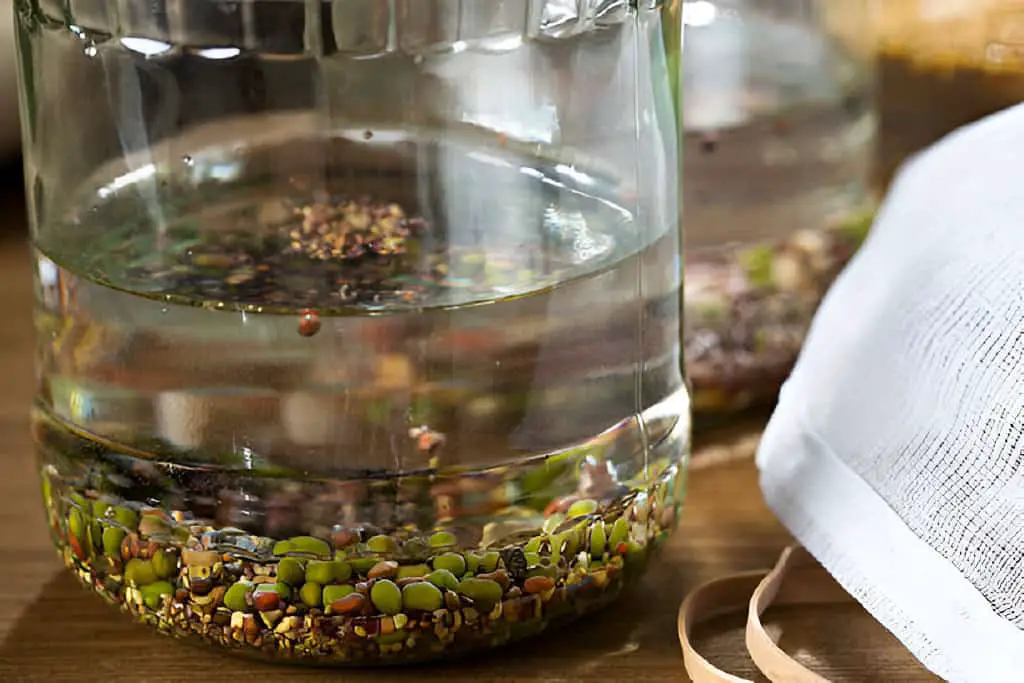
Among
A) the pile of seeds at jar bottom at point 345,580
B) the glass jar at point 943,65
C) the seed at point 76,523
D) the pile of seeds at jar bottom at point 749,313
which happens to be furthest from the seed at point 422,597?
the glass jar at point 943,65

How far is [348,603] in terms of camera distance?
44 centimetres

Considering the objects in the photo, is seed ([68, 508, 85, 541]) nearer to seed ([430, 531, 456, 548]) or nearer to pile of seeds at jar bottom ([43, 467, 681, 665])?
pile of seeds at jar bottom ([43, 467, 681, 665])

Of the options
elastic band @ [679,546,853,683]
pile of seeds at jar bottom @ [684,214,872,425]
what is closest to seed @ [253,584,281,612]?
elastic band @ [679,546,853,683]

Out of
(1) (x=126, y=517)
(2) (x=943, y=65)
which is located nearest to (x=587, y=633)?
(1) (x=126, y=517)

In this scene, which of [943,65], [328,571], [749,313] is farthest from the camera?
[943,65]

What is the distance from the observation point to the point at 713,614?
51 cm

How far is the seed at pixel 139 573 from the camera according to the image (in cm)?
46

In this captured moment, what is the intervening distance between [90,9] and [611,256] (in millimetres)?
169

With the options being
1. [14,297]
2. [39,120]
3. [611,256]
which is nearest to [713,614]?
[611,256]

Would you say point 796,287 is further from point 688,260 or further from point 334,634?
point 334,634

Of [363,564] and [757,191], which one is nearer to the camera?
[363,564]

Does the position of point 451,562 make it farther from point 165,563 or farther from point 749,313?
point 749,313

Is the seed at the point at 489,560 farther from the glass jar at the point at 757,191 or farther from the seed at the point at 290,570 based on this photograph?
the glass jar at the point at 757,191

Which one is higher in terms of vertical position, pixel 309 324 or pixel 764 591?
pixel 309 324
